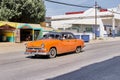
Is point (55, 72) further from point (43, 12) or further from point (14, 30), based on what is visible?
point (43, 12)

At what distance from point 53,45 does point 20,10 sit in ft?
87.5

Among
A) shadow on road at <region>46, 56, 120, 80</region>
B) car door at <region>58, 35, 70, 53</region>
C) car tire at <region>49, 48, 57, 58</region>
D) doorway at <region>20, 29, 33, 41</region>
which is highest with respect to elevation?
doorway at <region>20, 29, 33, 41</region>

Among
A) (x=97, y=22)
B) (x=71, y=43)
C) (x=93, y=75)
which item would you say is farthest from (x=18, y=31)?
(x=97, y=22)

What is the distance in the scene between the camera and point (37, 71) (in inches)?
456

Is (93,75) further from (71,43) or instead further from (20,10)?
(20,10)

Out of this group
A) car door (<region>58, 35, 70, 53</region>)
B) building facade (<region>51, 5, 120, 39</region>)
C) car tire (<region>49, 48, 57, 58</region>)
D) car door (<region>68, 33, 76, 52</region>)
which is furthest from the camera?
building facade (<region>51, 5, 120, 39</region>)

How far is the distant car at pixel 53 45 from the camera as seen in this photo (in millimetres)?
16234

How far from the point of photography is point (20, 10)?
42406 mm

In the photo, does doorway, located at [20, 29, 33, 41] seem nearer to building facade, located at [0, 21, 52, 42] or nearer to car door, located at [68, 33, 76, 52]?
building facade, located at [0, 21, 52, 42]

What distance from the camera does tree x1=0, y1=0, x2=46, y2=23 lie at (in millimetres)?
41394

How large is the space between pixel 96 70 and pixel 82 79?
2129 mm

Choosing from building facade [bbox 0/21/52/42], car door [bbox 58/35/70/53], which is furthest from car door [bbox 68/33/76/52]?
building facade [bbox 0/21/52/42]

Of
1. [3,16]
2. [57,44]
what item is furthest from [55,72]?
[3,16]

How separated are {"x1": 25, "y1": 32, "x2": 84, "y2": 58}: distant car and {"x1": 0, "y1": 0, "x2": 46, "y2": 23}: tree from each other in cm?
2344
